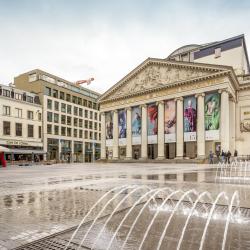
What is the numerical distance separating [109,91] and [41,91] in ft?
50.3

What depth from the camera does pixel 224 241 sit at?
3.73 meters

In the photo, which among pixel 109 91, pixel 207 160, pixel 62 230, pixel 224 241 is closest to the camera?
pixel 224 241

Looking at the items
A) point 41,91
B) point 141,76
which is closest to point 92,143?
point 41,91

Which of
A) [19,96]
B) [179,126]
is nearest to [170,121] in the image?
[179,126]

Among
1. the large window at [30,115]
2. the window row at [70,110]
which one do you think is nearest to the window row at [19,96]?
the large window at [30,115]

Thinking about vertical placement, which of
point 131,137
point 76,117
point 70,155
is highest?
point 76,117

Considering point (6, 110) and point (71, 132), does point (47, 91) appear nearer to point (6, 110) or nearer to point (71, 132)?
point (6, 110)

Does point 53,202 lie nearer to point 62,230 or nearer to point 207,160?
point 62,230

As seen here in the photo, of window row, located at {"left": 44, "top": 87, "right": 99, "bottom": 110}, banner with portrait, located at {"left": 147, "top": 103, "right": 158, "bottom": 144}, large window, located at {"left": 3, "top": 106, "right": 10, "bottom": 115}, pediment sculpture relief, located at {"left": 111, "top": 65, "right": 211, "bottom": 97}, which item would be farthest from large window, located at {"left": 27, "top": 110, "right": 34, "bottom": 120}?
banner with portrait, located at {"left": 147, "top": 103, "right": 158, "bottom": 144}

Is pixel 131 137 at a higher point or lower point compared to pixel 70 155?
higher

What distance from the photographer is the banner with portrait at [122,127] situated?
181ft

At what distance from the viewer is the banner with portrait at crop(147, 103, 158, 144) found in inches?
1964

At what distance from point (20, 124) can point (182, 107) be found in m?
32.0

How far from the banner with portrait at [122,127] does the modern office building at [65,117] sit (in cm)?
1756
